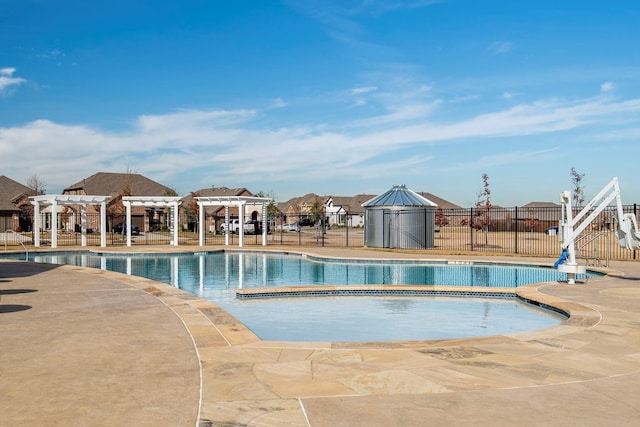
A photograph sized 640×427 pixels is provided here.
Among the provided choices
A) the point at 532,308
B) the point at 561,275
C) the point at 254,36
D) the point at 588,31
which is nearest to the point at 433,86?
the point at 588,31

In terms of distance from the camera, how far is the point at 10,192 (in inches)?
1902

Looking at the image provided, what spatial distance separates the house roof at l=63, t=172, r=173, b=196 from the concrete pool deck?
162 ft

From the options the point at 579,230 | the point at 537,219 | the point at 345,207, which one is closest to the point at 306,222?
the point at 345,207

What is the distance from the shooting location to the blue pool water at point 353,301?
876 centimetres

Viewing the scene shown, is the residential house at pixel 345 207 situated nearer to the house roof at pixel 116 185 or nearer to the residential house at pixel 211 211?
the residential house at pixel 211 211

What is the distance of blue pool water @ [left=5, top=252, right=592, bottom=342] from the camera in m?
8.76

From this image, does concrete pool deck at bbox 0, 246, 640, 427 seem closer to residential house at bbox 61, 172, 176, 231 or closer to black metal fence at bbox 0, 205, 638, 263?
black metal fence at bbox 0, 205, 638, 263

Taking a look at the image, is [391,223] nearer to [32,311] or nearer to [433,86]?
[433,86]

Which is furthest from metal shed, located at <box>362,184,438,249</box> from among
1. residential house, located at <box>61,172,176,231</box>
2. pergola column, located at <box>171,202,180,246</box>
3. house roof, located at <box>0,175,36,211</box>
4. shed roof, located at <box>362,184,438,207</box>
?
house roof, located at <box>0,175,36,211</box>

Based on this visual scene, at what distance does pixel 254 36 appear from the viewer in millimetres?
21484

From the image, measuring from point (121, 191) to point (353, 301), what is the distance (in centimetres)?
4468

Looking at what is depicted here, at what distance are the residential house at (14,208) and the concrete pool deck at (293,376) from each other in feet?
144

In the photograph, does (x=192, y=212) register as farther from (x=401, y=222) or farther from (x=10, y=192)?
(x=401, y=222)

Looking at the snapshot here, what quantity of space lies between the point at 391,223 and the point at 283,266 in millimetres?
9059
